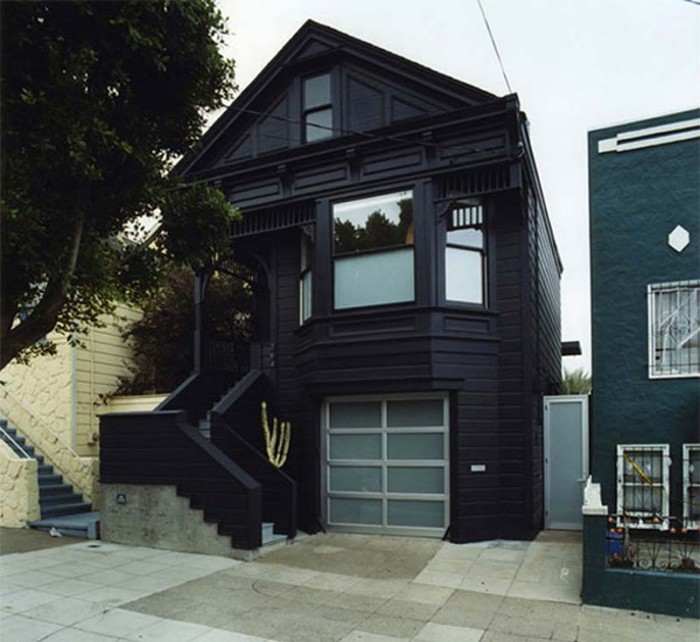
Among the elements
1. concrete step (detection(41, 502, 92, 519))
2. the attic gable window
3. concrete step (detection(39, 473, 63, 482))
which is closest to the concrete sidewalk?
concrete step (detection(41, 502, 92, 519))

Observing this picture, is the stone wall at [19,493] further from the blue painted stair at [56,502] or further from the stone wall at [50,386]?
the stone wall at [50,386]

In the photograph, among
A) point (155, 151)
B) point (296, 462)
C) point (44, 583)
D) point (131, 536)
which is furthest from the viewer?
point (296, 462)

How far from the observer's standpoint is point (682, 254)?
28.1 feet

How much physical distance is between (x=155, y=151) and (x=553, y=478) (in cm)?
812

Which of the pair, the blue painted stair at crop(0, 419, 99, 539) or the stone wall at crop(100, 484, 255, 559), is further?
the blue painted stair at crop(0, 419, 99, 539)

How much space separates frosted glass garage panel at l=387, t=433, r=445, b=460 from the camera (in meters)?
9.81

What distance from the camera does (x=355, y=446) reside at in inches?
411

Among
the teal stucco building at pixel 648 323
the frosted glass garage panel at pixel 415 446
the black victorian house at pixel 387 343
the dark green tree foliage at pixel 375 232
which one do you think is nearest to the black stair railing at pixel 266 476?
the black victorian house at pixel 387 343

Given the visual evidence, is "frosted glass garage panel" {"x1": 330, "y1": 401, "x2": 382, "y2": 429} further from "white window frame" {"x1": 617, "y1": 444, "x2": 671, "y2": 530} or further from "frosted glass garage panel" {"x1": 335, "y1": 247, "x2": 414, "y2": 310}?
"white window frame" {"x1": 617, "y1": 444, "x2": 671, "y2": 530}

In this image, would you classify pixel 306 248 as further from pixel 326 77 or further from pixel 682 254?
pixel 682 254

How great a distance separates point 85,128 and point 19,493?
792cm

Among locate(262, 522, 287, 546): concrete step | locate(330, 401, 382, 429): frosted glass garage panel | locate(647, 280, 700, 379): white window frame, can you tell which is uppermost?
locate(647, 280, 700, 379): white window frame

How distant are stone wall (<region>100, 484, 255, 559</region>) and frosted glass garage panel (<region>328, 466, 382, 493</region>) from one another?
2.26m

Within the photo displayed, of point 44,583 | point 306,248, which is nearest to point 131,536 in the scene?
point 44,583
